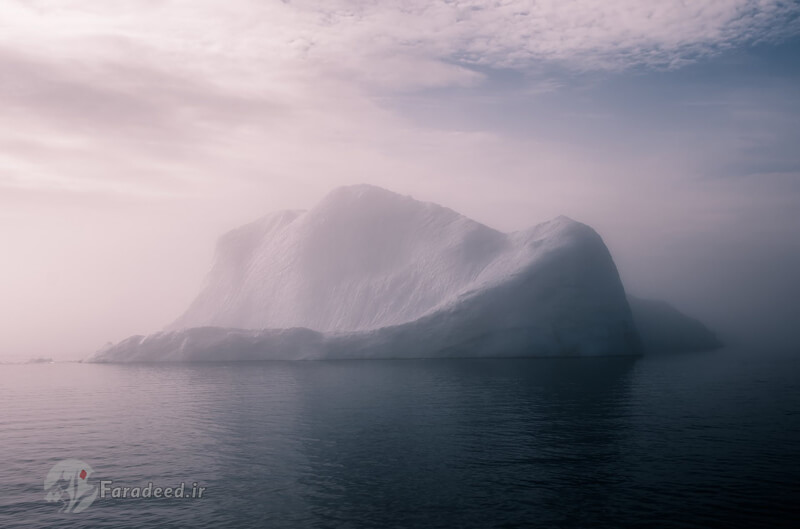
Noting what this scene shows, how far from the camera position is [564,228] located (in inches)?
2157

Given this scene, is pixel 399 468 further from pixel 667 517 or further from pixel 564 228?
pixel 564 228

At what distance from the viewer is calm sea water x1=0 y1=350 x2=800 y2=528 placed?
462 inches

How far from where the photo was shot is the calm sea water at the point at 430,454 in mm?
11742
